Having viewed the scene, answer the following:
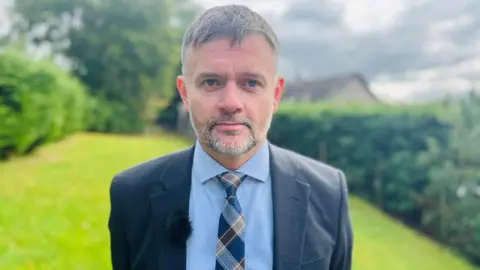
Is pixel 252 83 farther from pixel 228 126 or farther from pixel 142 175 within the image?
pixel 142 175

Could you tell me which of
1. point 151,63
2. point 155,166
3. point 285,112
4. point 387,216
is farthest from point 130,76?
point 155,166

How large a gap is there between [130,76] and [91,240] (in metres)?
16.3

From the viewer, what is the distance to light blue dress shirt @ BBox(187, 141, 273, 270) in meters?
1.28

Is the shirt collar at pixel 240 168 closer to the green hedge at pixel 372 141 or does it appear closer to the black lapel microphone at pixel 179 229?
the black lapel microphone at pixel 179 229

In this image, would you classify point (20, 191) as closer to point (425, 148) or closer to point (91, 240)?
point (91, 240)

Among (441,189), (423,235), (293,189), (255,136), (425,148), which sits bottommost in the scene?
(423,235)

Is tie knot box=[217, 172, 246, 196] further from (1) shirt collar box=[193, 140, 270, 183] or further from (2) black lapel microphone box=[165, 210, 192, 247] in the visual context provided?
(2) black lapel microphone box=[165, 210, 192, 247]

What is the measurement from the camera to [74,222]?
384cm

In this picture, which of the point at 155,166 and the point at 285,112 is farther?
the point at 285,112

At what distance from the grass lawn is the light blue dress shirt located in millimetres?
2100

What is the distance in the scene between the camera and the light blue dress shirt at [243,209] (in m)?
1.28

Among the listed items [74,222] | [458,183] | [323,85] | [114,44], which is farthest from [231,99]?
[323,85]

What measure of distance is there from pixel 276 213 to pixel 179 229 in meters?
0.28

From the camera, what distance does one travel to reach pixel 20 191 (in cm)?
436
